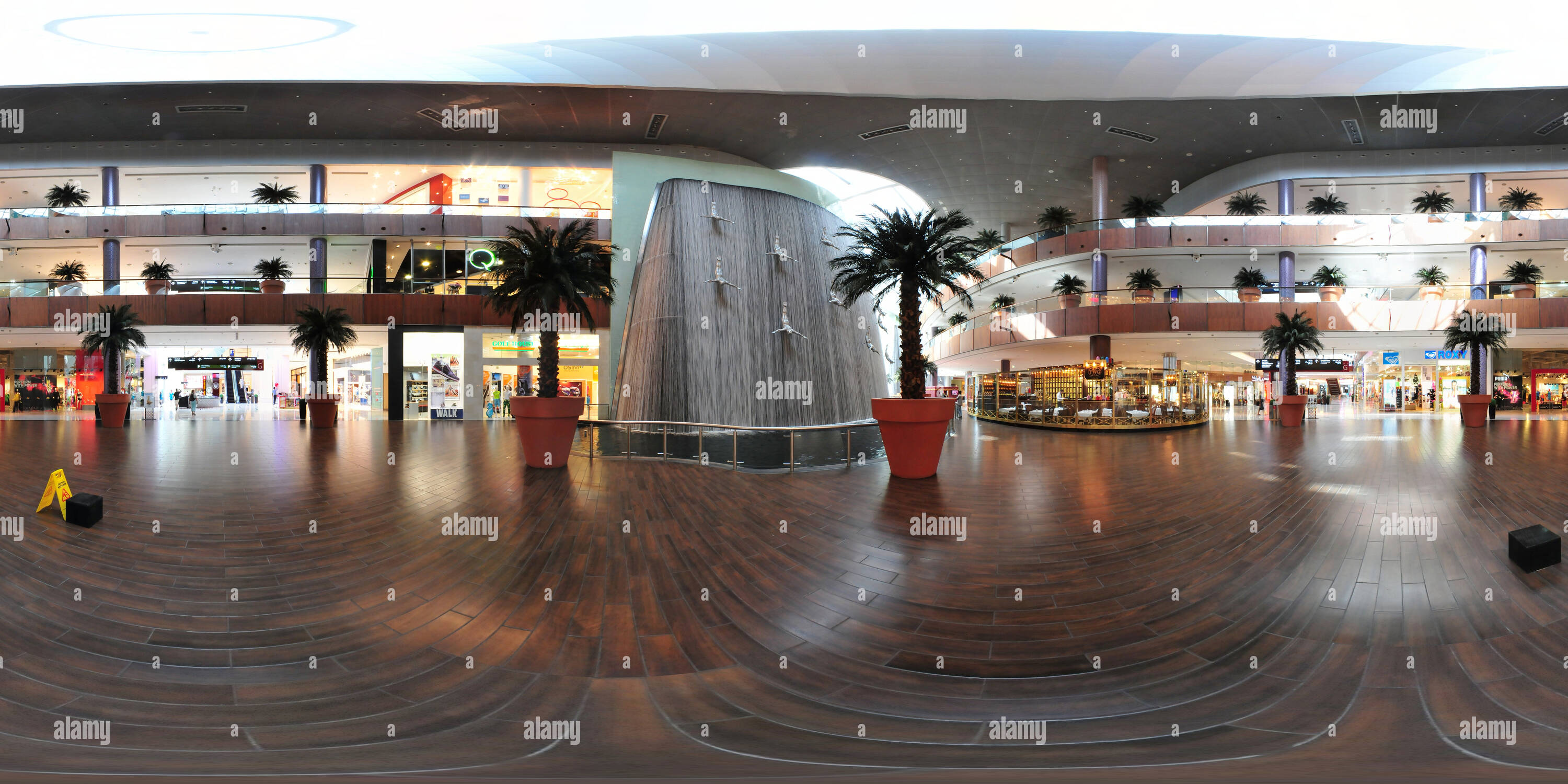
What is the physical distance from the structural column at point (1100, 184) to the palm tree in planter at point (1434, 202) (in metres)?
10.4

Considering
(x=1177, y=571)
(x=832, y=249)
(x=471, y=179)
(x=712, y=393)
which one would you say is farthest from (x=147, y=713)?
(x=471, y=179)

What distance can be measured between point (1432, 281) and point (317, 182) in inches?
1455

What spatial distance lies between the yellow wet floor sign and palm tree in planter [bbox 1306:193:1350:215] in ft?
99.4

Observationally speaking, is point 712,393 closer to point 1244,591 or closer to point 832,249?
point 832,249

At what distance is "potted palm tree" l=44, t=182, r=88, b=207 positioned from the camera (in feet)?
72.3

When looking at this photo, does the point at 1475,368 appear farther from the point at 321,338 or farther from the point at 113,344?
the point at 113,344

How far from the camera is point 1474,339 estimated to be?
19016mm

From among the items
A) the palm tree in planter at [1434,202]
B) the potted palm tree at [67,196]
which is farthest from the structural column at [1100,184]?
the potted palm tree at [67,196]

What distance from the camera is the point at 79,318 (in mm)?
19891

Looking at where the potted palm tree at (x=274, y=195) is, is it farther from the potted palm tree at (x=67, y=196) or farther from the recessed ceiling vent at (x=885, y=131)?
the recessed ceiling vent at (x=885, y=131)

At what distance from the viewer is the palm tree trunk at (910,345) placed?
884cm
